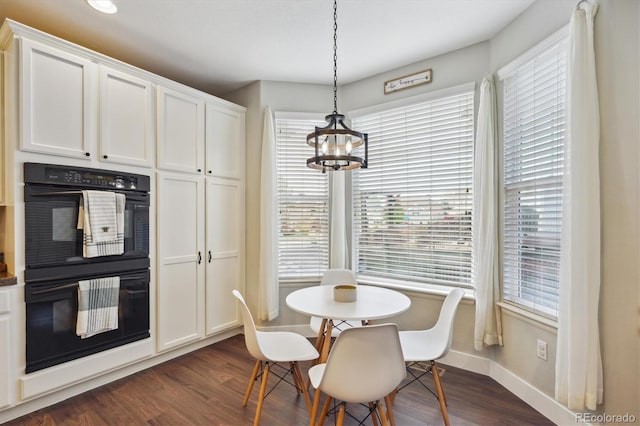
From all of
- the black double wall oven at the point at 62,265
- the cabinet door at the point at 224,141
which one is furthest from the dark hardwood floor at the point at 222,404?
the cabinet door at the point at 224,141

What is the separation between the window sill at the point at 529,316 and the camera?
2.00m

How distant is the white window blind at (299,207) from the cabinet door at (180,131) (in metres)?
0.82

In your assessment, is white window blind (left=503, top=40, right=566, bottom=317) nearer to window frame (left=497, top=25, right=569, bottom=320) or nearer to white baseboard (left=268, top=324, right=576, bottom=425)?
window frame (left=497, top=25, right=569, bottom=320)

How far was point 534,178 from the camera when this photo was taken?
217cm

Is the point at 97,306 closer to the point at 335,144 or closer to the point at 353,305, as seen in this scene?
the point at 353,305

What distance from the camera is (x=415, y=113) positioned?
3045 millimetres

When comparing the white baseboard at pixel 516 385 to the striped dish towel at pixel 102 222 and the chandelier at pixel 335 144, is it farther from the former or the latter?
the striped dish towel at pixel 102 222

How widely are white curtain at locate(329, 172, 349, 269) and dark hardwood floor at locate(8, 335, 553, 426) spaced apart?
134 centimetres

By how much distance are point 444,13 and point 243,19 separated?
1481 mm

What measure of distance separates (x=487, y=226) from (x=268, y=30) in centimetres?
233

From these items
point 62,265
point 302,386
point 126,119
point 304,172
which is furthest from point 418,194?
point 62,265

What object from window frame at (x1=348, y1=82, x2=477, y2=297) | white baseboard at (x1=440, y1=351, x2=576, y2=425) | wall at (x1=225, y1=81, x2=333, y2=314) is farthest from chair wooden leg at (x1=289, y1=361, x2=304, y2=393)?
white baseboard at (x1=440, y1=351, x2=576, y2=425)

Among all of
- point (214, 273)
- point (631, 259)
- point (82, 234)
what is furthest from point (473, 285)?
point (82, 234)

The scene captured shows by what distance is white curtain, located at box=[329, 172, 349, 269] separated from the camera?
11.1 feet
